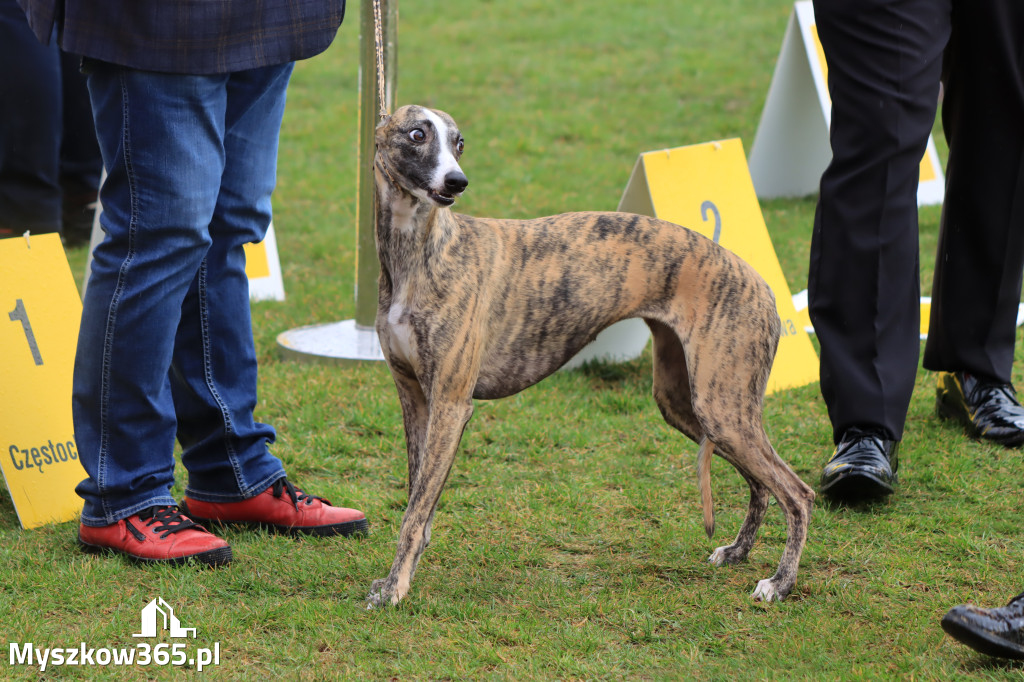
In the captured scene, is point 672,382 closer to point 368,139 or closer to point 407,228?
point 407,228

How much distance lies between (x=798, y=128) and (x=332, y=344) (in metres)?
3.70

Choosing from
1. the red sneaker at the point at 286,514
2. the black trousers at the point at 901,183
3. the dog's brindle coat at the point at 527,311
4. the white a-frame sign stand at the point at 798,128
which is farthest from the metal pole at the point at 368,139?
the white a-frame sign stand at the point at 798,128

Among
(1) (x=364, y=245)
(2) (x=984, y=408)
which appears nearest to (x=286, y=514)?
(1) (x=364, y=245)

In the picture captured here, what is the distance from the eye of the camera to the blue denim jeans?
2.85 meters

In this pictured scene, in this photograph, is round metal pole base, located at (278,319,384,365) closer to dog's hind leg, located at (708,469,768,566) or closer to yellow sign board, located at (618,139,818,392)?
yellow sign board, located at (618,139,818,392)

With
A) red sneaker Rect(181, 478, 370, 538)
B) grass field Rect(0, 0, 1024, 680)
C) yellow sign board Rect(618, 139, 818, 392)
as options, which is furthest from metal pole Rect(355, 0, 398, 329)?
red sneaker Rect(181, 478, 370, 538)

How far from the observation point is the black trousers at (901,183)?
341 centimetres

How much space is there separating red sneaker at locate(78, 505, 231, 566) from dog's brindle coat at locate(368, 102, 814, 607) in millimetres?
544

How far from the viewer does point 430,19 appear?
12750 mm

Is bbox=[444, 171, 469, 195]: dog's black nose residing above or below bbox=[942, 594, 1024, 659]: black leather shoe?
above

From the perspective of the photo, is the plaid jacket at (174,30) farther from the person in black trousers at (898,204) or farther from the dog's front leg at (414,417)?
the person in black trousers at (898,204)

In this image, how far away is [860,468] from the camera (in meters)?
3.45

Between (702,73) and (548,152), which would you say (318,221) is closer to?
(548,152)

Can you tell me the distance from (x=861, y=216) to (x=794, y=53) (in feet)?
12.4
